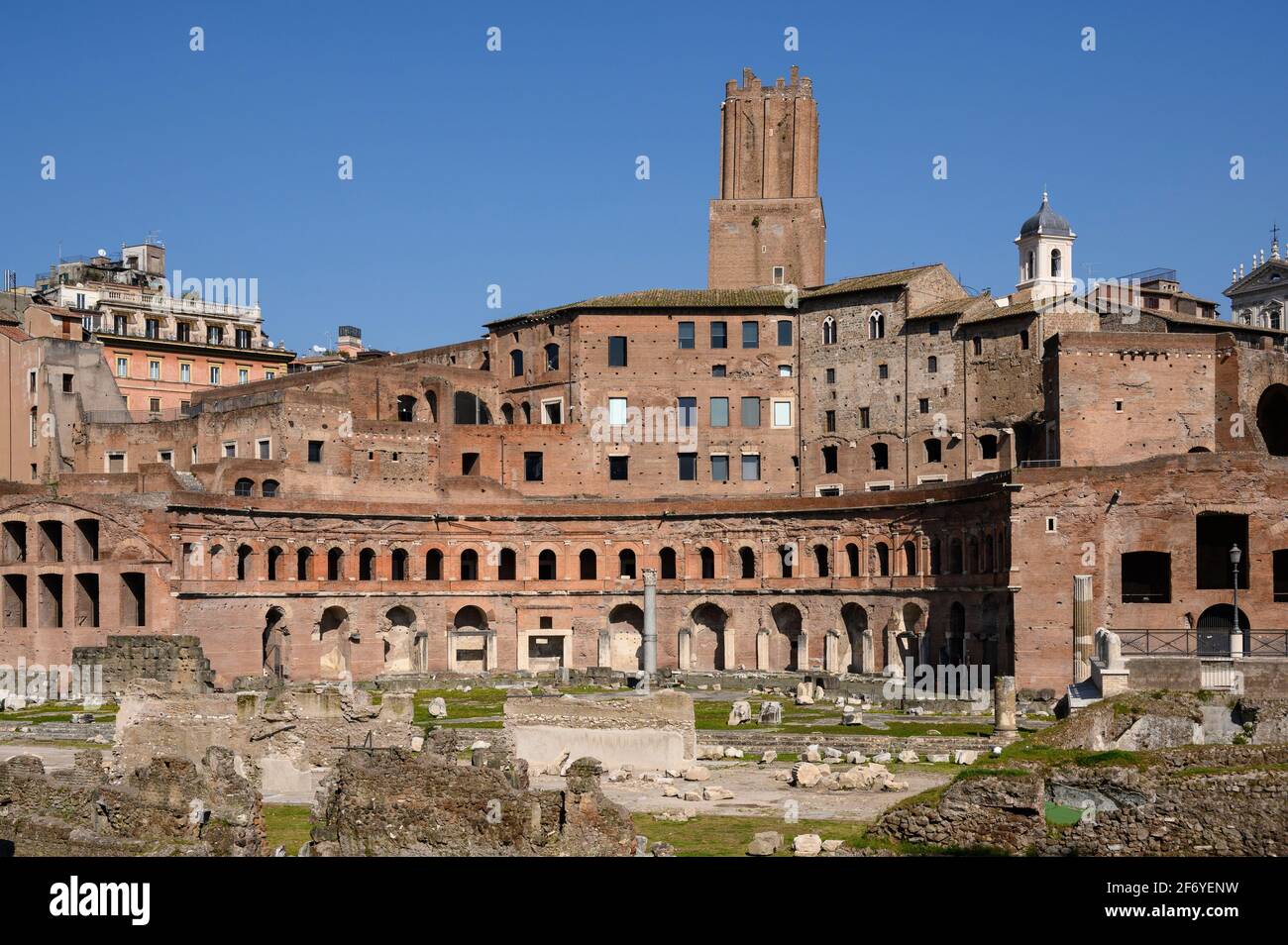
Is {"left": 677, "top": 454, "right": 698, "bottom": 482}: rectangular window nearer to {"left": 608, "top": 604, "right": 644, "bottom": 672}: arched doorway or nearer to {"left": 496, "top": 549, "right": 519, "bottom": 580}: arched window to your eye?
{"left": 608, "top": 604, "right": 644, "bottom": 672}: arched doorway

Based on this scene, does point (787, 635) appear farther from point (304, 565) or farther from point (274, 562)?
point (274, 562)

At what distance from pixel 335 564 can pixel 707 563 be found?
55.1 ft

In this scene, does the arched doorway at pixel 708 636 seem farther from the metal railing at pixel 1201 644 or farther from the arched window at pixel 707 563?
the metal railing at pixel 1201 644

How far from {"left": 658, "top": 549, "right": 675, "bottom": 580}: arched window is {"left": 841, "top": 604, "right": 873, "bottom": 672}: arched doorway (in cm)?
864

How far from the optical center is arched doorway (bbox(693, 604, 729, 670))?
71.8 metres

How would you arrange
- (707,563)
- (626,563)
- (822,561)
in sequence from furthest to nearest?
(626,563) → (707,563) → (822,561)

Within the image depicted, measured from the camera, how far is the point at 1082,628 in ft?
168

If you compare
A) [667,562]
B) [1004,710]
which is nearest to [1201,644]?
[1004,710]

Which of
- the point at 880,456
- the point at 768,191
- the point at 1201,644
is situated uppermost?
the point at 768,191

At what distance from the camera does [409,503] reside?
70.1 meters

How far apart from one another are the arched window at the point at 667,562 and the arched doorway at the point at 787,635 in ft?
17.6

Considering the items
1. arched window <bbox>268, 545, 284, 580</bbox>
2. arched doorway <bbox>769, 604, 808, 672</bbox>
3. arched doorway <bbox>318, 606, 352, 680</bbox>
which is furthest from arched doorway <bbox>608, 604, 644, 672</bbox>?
arched window <bbox>268, 545, 284, 580</bbox>
